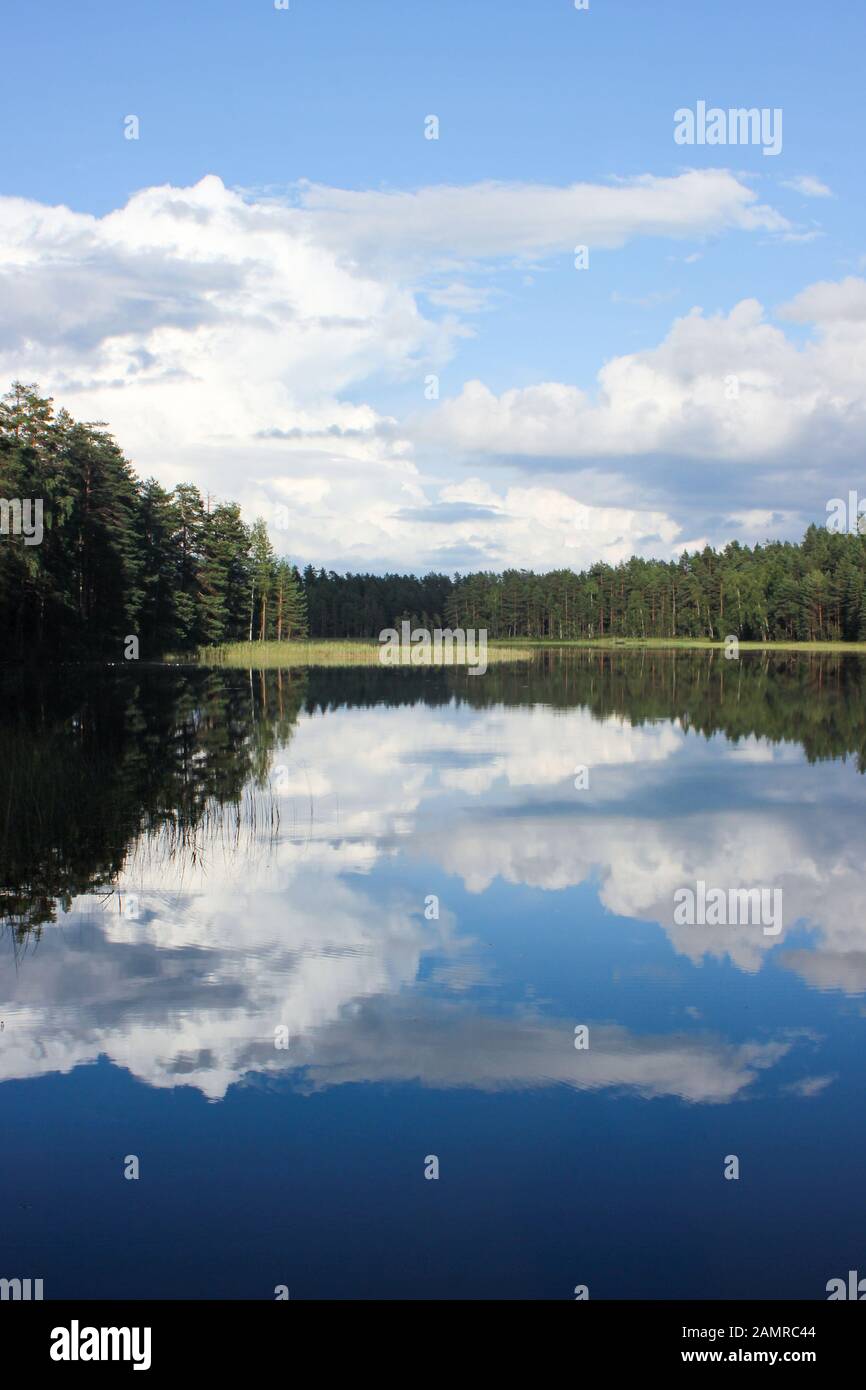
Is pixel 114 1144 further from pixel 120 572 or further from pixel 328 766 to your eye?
pixel 120 572

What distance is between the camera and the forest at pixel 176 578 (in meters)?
55.7

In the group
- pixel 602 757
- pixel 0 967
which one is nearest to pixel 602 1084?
pixel 0 967

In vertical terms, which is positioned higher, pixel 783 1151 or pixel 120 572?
pixel 120 572

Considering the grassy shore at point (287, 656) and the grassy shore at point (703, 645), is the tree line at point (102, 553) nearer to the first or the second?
the grassy shore at point (287, 656)

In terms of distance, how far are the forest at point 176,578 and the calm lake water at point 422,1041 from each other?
1385 inches

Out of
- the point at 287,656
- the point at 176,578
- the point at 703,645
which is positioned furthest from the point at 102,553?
the point at 703,645

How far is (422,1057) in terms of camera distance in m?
9.20

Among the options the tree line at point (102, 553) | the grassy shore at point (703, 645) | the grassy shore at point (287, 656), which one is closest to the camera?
the tree line at point (102, 553)

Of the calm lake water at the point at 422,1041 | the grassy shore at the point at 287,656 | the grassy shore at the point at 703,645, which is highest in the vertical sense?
the grassy shore at the point at 703,645

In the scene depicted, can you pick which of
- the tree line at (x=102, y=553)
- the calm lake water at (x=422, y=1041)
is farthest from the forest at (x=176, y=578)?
the calm lake water at (x=422, y=1041)

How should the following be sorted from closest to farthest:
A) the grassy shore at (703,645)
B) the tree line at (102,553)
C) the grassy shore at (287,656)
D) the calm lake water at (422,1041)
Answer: the calm lake water at (422,1041) → the tree line at (102,553) → the grassy shore at (287,656) → the grassy shore at (703,645)

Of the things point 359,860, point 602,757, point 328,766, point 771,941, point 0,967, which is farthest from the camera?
point 602,757

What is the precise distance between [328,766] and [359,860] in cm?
992
